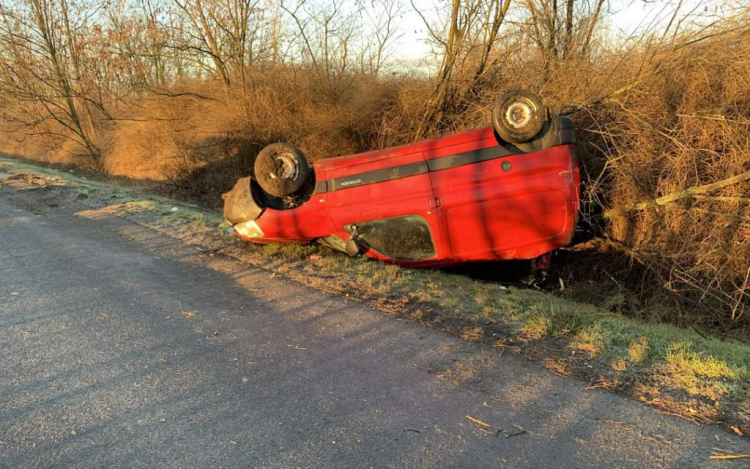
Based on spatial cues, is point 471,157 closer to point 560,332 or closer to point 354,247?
point 354,247

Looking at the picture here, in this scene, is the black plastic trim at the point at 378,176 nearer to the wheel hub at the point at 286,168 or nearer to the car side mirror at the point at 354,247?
the wheel hub at the point at 286,168

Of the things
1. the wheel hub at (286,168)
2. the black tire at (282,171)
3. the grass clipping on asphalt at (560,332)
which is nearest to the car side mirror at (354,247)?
the grass clipping on asphalt at (560,332)

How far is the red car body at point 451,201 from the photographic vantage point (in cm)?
526

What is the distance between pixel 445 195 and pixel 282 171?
2.40 metres

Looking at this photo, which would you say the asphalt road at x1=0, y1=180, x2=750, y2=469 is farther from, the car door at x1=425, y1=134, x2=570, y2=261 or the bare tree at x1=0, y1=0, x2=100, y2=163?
the bare tree at x1=0, y1=0, x2=100, y2=163

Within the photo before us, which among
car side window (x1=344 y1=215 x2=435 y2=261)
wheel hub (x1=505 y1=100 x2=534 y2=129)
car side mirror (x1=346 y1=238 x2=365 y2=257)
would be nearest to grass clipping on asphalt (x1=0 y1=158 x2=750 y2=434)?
car side mirror (x1=346 y1=238 x2=365 y2=257)

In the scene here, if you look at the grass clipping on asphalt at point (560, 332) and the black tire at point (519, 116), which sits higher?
the black tire at point (519, 116)

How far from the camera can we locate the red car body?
5258 millimetres

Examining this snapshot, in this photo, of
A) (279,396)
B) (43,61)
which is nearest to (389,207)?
(279,396)

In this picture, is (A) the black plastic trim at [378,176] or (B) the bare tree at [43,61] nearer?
(A) the black plastic trim at [378,176]

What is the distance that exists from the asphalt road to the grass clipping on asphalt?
23cm

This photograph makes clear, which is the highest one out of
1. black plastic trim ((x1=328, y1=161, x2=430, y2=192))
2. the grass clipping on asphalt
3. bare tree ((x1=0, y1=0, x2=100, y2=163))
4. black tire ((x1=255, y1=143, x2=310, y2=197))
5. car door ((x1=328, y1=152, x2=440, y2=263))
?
bare tree ((x1=0, y1=0, x2=100, y2=163))

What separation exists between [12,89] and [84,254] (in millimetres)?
17681

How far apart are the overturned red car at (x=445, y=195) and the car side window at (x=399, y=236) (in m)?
0.01
